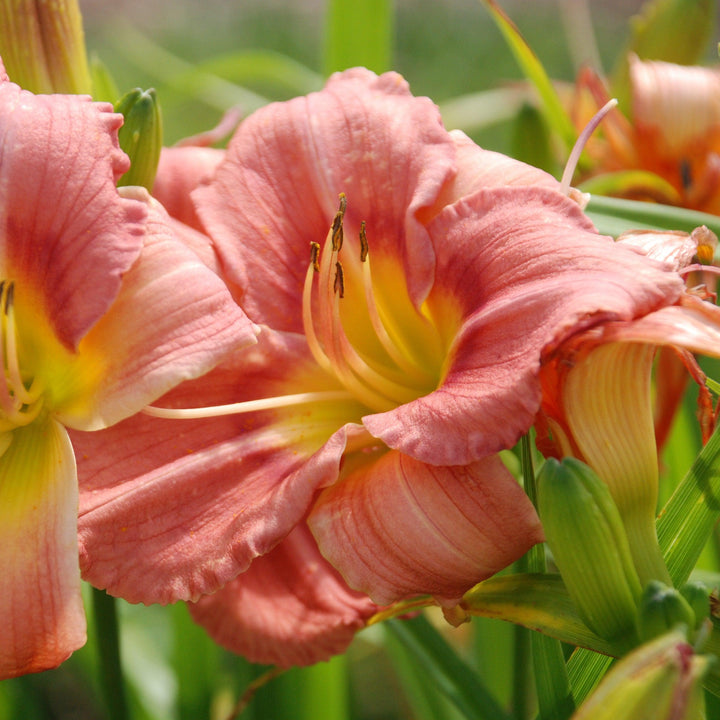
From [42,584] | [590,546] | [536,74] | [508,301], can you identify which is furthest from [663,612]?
[536,74]

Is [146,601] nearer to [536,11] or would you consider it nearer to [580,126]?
[580,126]

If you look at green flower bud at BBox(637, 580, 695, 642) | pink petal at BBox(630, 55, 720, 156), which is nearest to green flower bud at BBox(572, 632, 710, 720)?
green flower bud at BBox(637, 580, 695, 642)

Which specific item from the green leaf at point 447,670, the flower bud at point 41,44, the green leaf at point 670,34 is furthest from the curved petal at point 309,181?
the green leaf at point 670,34

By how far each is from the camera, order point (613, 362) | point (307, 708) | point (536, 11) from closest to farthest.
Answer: point (613, 362) < point (307, 708) < point (536, 11)

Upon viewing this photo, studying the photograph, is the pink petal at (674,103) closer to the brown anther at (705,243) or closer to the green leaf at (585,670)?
the brown anther at (705,243)

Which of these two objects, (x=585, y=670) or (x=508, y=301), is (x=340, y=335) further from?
(x=585, y=670)

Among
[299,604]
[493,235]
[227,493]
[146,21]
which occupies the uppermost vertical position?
[493,235]

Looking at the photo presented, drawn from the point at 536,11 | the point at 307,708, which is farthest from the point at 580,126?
the point at 536,11
